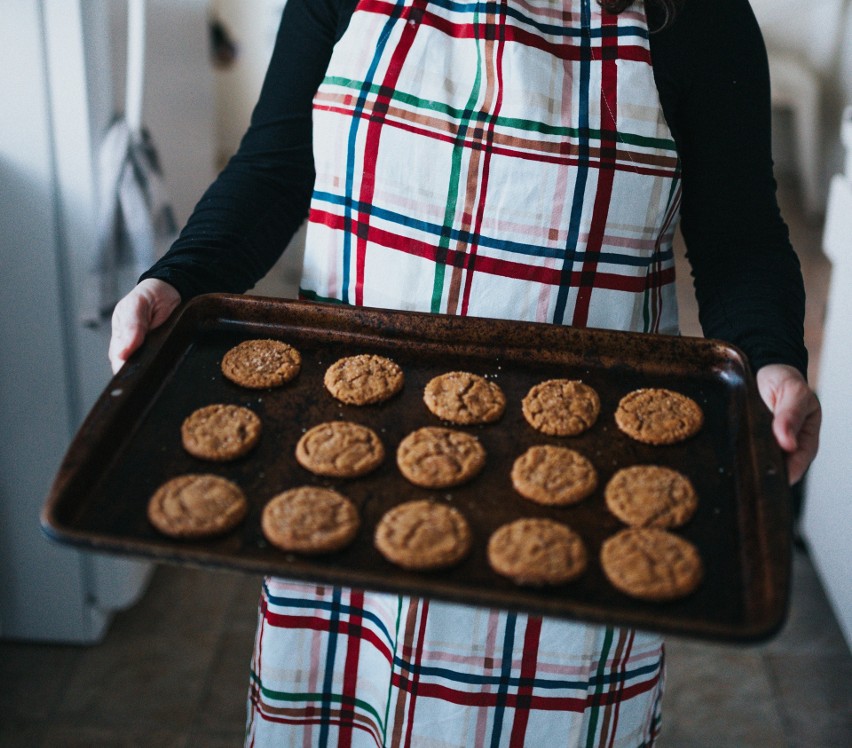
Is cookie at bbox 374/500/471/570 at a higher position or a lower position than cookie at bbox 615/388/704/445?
lower

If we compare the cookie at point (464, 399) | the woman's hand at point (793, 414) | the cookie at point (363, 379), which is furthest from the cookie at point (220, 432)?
the woman's hand at point (793, 414)

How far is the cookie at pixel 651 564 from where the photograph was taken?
83 cm

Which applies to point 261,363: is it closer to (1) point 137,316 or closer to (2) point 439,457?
(1) point 137,316

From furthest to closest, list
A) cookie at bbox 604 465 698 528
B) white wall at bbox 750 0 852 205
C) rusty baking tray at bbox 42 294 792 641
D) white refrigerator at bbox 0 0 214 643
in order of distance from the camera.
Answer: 1. white wall at bbox 750 0 852 205
2. white refrigerator at bbox 0 0 214 643
3. cookie at bbox 604 465 698 528
4. rusty baking tray at bbox 42 294 792 641

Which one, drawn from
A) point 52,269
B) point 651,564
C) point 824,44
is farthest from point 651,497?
point 824,44

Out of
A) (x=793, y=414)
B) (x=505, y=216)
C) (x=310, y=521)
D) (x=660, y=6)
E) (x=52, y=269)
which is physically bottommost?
(x=52, y=269)

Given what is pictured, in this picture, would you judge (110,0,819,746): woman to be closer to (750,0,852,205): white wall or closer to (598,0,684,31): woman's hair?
(598,0,684,31): woman's hair

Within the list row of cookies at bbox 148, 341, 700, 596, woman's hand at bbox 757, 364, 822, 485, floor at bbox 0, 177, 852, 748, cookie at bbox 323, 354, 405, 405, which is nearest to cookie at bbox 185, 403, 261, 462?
row of cookies at bbox 148, 341, 700, 596

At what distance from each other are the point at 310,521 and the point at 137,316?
34 cm

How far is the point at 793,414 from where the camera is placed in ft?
3.09

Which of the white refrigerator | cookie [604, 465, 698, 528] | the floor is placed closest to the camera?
cookie [604, 465, 698, 528]

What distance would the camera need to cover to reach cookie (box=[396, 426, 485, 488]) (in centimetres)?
96

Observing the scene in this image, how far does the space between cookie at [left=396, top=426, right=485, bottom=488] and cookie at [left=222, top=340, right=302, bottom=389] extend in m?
0.18

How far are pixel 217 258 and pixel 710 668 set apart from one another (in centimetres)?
143
